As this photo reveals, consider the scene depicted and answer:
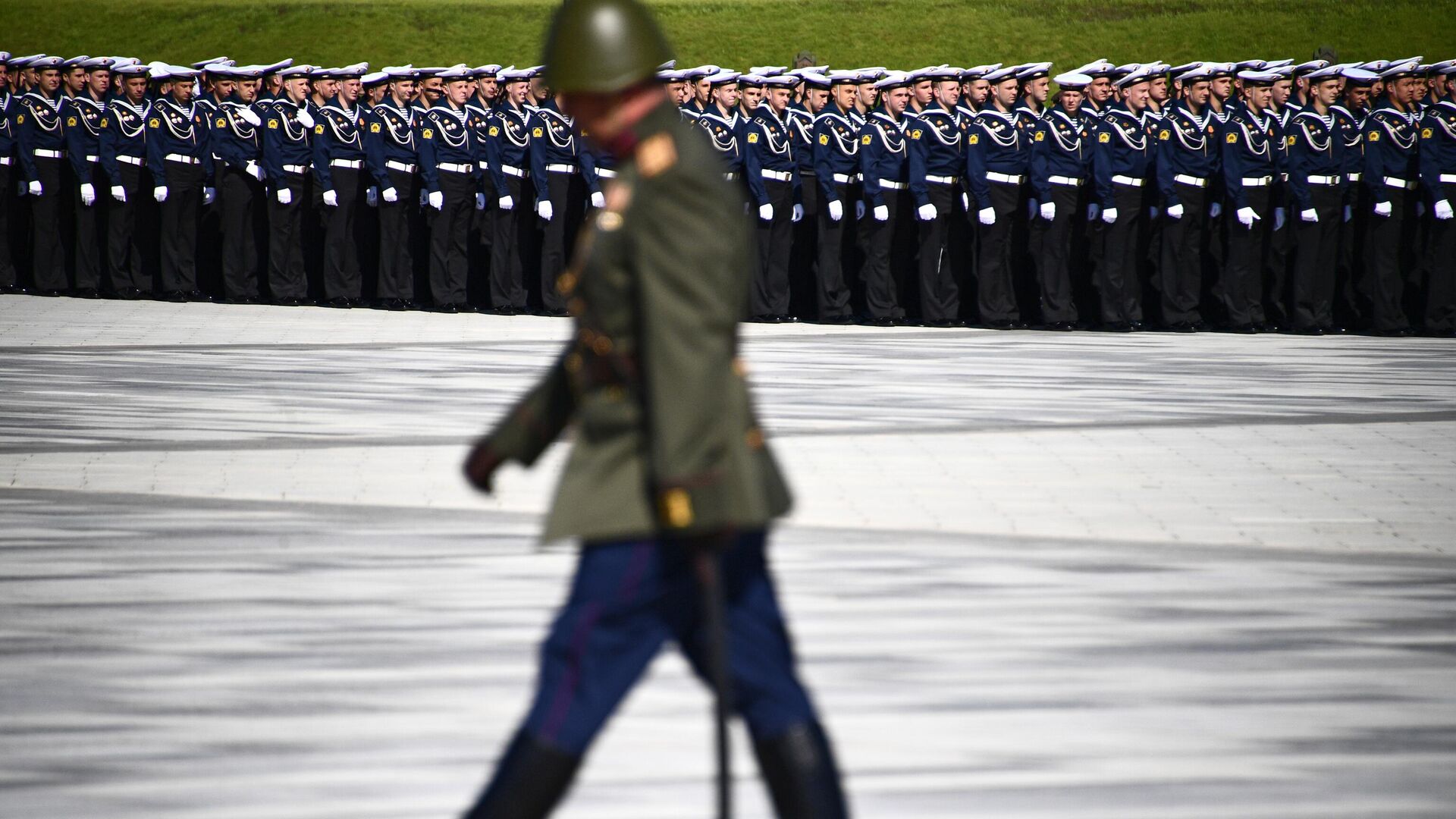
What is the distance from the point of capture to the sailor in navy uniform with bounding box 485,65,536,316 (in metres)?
16.8

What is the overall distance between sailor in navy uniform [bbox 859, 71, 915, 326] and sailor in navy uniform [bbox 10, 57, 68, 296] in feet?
22.2

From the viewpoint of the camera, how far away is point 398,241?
17.4 meters

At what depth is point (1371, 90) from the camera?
15.3m

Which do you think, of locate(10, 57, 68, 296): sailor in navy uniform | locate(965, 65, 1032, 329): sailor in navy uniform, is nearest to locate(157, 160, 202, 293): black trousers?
locate(10, 57, 68, 296): sailor in navy uniform

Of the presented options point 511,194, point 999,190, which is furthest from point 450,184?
point 999,190

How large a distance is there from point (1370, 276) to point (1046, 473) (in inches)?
285

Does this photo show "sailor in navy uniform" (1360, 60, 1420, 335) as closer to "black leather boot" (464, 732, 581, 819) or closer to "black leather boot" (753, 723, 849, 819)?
"black leather boot" (753, 723, 849, 819)

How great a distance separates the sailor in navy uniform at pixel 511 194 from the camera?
1680cm

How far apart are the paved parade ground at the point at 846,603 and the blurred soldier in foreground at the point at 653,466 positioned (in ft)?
3.27

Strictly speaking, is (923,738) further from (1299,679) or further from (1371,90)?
(1371,90)

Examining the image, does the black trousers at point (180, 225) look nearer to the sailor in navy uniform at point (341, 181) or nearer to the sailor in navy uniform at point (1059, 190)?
the sailor in navy uniform at point (341, 181)

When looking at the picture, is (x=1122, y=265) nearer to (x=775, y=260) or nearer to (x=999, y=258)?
(x=999, y=258)

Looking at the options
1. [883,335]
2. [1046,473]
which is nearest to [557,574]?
[1046,473]

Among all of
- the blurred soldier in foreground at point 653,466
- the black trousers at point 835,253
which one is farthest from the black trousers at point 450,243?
the blurred soldier in foreground at point 653,466
